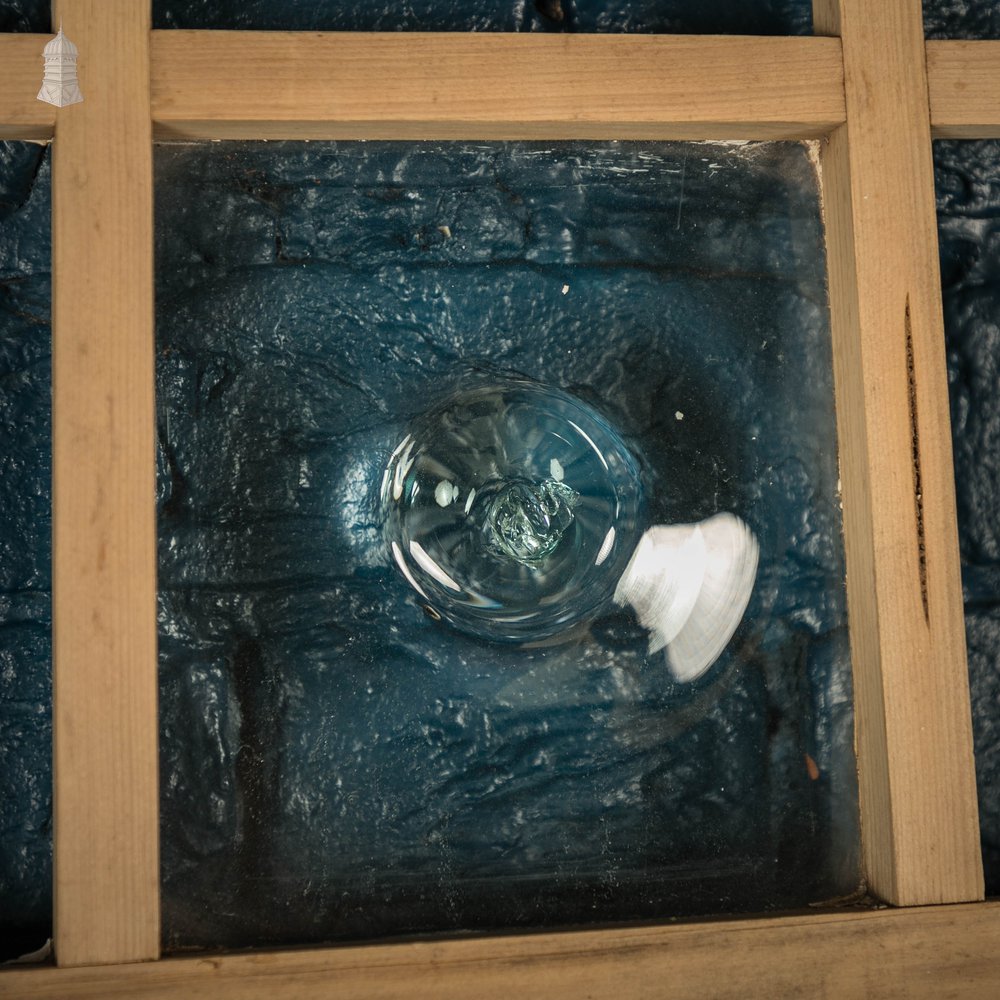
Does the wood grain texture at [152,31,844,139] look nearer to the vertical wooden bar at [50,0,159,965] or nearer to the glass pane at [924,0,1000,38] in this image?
the vertical wooden bar at [50,0,159,965]

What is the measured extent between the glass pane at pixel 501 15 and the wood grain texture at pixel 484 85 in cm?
10

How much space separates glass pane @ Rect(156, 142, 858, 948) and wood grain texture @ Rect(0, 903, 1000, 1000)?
2.3 inches

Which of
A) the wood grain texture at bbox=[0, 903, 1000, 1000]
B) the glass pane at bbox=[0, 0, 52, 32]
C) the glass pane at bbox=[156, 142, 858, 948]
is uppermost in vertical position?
the glass pane at bbox=[0, 0, 52, 32]

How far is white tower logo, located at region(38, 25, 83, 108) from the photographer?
0.72 metres

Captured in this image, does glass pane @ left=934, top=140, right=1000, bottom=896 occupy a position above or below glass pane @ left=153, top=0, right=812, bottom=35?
below

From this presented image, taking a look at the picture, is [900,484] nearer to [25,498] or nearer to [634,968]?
[634,968]

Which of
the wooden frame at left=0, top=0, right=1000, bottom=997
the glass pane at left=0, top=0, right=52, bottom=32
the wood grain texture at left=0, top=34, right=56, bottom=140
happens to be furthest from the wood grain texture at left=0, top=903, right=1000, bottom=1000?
the glass pane at left=0, top=0, right=52, bottom=32

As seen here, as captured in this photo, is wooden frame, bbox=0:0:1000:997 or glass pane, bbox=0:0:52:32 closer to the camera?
wooden frame, bbox=0:0:1000:997

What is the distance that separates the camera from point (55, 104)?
2.37 feet

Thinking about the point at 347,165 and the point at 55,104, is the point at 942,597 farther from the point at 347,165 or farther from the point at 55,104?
the point at 55,104

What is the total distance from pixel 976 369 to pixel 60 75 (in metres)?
0.79

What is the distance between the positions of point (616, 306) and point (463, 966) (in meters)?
0.54

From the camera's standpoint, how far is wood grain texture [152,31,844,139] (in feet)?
2.43

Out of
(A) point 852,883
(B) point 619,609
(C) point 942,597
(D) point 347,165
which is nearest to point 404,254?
(D) point 347,165
